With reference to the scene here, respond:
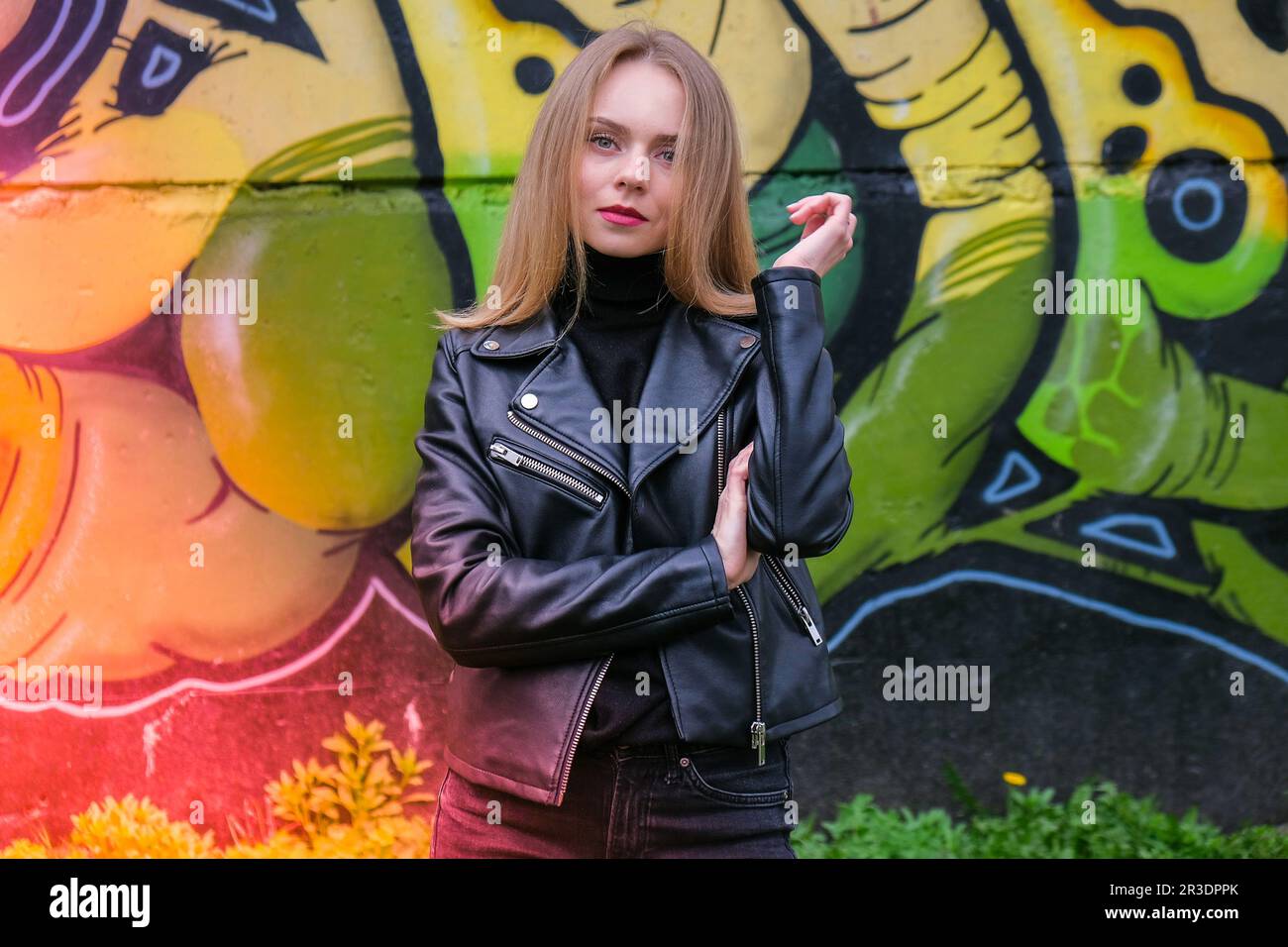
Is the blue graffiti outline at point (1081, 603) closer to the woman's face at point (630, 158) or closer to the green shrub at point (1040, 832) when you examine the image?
the green shrub at point (1040, 832)

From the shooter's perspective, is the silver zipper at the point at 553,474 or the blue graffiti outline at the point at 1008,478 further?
the blue graffiti outline at the point at 1008,478

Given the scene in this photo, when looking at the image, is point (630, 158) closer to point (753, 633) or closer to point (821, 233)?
point (821, 233)

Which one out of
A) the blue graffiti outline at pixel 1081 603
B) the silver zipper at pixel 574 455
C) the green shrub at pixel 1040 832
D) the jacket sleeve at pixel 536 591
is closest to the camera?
the jacket sleeve at pixel 536 591

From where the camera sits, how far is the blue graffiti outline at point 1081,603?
146 inches

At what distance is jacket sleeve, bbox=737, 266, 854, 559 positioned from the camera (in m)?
1.74

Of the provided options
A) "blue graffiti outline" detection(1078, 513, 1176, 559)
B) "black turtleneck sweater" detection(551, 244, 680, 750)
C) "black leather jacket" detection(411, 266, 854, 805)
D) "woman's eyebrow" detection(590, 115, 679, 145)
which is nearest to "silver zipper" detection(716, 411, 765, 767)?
"black leather jacket" detection(411, 266, 854, 805)

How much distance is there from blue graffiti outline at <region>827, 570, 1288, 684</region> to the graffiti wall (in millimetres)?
13

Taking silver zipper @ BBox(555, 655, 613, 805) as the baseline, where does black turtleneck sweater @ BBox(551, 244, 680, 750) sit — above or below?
above

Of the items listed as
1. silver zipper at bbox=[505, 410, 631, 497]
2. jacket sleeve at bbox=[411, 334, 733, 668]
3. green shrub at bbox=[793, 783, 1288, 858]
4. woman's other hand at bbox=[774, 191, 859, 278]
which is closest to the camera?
jacket sleeve at bbox=[411, 334, 733, 668]

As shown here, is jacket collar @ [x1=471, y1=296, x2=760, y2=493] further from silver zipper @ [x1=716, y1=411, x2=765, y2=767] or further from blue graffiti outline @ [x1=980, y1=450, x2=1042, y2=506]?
blue graffiti outline @ [x1=980, y1=450, x2=1042, y2=506]

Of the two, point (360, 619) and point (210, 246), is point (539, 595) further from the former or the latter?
point (210, 246)

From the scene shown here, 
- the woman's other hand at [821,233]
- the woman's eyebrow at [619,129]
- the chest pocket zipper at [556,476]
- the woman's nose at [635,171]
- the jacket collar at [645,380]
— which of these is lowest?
the chest pocket zipper at [556,476]

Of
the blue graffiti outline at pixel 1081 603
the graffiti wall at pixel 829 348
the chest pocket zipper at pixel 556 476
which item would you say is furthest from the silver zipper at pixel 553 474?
the blue graffiti outline at pixel 1081 603

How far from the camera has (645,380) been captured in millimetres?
1923
